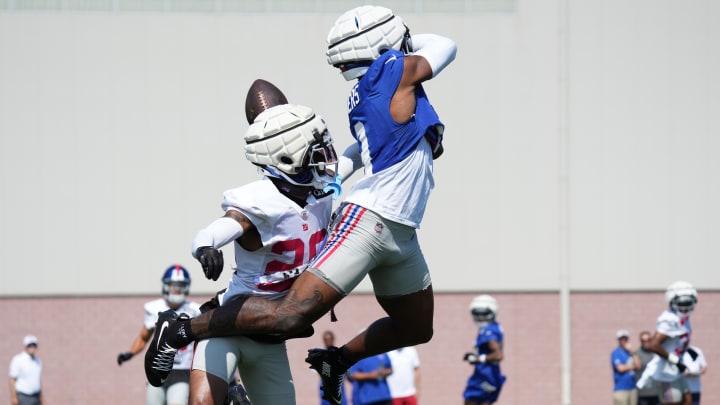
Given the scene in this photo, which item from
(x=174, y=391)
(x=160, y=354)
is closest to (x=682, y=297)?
(x=174, y=391)

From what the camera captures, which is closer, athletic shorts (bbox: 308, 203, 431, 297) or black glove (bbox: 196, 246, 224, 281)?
black glove (bbox: 196, 246, 224, 281)

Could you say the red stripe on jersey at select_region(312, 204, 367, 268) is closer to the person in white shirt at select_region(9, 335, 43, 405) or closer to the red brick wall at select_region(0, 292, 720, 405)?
the person in white shirt at select_region(9, 335, 43, 405)

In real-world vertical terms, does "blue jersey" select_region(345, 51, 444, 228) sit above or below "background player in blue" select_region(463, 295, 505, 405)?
above

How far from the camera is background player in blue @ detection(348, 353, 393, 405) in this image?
46.7 feet

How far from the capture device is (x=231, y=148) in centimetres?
1986

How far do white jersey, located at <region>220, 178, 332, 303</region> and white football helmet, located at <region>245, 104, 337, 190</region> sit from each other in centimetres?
12

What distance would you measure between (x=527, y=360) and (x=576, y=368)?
0.89 meters

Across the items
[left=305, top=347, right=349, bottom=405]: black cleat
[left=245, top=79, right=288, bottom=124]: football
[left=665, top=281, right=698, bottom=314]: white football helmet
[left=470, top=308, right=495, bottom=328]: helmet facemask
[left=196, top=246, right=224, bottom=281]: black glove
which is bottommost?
[left=305, top=347, right=349, bottom=405]: black cleat

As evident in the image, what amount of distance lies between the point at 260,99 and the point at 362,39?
1.65 m

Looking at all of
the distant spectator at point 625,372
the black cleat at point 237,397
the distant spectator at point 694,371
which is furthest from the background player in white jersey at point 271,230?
the distant spectator at point 625,372

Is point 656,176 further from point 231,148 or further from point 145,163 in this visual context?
point 145,163

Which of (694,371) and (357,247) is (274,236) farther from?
(694,371)

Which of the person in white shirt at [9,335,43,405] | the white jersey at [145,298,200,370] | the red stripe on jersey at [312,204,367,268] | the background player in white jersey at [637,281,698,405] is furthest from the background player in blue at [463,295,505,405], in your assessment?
the red stripe on jersey at [312,204,367,268]

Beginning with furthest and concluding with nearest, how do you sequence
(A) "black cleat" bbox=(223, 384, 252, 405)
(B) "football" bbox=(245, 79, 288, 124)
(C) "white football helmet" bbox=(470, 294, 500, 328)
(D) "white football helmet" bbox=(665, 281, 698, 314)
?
(C) "white football helmet" bbox=(470, 294, 500, 328)
(D) "white football helmet" bbox=(665, 281, 698, 314)
(B) "football" bbox=(245, 79, 288, 124)
(A) "black cleat" bbox=(223, 384, 252, 405)
